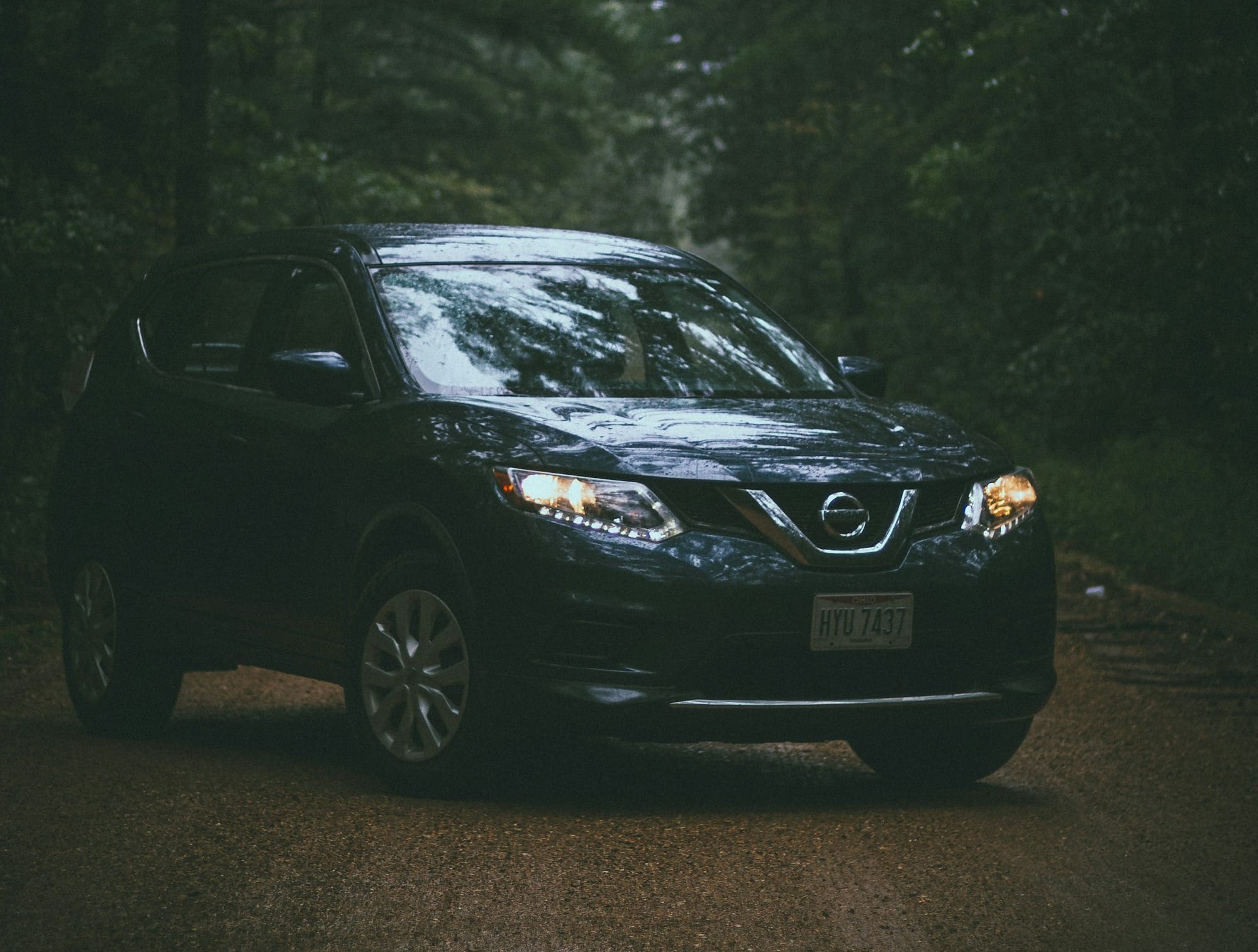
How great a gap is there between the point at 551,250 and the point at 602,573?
6.49 ft

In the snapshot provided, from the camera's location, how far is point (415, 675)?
19.3ft

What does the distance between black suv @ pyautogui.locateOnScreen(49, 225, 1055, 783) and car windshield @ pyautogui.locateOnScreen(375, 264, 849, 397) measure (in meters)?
0.01

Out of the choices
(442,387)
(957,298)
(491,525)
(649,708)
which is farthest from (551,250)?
(957,298)

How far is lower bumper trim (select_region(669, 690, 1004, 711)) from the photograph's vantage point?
5.52m

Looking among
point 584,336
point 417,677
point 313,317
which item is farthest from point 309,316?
point 417,677

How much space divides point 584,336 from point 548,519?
1.26 m

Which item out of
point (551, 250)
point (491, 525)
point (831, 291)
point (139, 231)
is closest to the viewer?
point (491, 525)

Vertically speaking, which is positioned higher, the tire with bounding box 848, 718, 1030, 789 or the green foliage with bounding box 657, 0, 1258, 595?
the green foliage with bounding box 657, 0, 1258, 595

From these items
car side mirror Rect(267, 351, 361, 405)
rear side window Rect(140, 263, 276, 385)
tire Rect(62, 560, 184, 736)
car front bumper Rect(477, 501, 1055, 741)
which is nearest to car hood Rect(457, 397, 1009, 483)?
car front bumper Rect(477, 501, 1055, 741)

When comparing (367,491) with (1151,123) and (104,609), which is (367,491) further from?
(1151,123)

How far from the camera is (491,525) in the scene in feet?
18.4

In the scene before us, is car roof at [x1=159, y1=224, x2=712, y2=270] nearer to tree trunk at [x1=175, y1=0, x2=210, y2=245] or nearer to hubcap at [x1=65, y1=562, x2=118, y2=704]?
hubcap at [x1=65, y1=562, x2=118, y2=704]

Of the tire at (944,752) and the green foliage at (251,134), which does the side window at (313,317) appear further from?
the tire at (944,752)

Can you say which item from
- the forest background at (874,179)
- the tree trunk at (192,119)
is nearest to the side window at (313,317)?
the forest background at (874,179)
